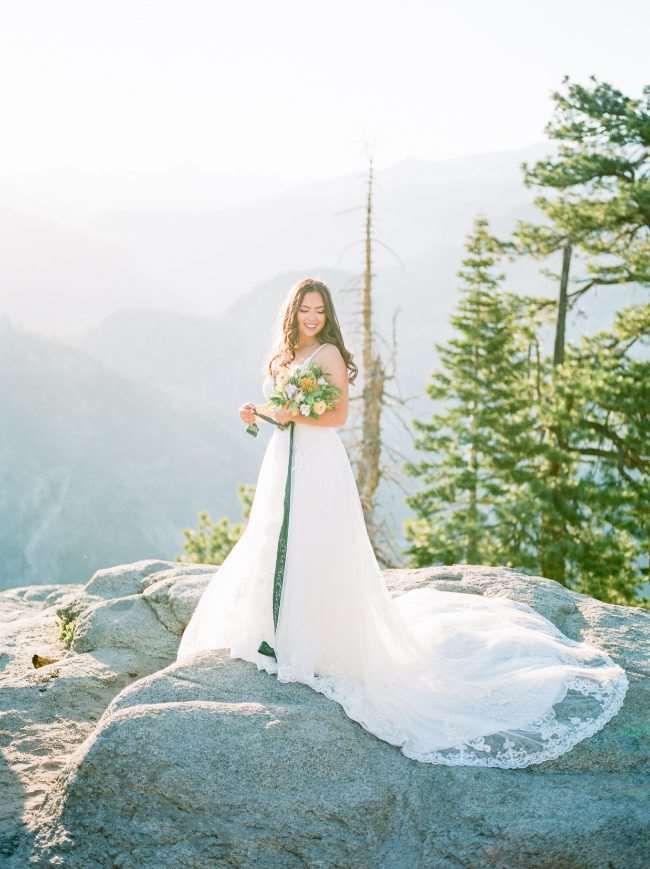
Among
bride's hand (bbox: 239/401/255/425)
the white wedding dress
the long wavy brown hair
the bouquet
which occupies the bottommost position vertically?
the white wedding dress

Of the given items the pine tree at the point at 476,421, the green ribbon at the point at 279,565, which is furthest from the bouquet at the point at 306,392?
the pine tree at the point at 476,421

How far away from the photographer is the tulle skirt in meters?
4.97

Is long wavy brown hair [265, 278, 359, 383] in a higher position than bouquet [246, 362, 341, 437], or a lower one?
higher

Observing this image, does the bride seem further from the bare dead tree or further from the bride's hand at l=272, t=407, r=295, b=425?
the bare dead tree

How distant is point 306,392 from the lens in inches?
219

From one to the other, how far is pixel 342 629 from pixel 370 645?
228 mm

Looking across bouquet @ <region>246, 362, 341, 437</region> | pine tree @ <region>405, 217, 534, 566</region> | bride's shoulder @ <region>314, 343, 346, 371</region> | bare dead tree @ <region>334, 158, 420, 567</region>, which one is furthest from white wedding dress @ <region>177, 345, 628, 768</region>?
bare dead tree @ <region>334, 158, 420, 567</region>

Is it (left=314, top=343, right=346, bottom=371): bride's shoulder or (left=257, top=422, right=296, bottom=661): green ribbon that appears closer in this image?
(left=257, top=422, right=296, bottom=661): green ribbon

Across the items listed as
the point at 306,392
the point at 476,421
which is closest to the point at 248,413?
the point at 306,392

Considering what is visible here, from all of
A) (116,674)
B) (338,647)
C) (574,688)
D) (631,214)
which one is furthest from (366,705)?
(631,214)

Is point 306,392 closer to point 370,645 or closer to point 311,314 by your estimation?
point 311,314

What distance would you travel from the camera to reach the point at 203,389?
92.1 m

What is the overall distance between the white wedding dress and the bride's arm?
0.67 ft

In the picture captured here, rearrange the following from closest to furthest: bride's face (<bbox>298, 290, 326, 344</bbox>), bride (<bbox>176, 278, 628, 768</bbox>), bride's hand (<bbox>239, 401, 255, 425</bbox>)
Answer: bride (<bbox>176, 278, 628, 768</bbox>) < bride's face (<bbox>298, 290, 326, 344</bbox>) < bride's hand (<bbox>239, 401, 255, 425</bbox>)
